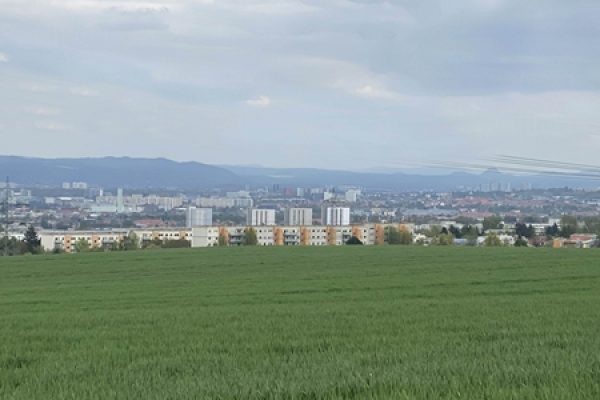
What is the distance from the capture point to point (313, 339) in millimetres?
13969

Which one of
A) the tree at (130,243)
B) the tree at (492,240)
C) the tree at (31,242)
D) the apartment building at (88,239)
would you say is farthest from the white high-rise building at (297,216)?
the tree at (492,240)

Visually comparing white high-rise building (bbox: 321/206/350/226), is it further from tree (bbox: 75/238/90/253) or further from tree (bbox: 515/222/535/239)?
tree (bbox: 75/238/90/253)

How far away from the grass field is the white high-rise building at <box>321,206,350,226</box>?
119 m

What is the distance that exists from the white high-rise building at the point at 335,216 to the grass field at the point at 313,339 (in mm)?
119496

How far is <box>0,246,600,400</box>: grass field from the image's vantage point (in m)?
8.19

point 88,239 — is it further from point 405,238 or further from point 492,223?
point 492,223

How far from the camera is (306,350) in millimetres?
12758

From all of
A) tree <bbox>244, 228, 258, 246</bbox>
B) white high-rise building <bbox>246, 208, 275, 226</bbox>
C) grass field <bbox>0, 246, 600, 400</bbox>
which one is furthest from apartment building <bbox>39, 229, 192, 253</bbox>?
grass field <bbox>0, 246, 600, 400</bbox>

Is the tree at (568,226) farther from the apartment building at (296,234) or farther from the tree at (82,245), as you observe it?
the tree at (82,245)

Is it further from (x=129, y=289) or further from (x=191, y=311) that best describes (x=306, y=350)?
(x=129, y=289)

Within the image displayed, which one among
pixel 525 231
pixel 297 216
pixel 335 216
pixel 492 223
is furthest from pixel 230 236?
pixel 297 216

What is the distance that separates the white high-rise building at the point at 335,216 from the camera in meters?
157

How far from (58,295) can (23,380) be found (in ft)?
71.9

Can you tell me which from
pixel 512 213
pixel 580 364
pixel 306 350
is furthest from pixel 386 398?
pixel 512 213
